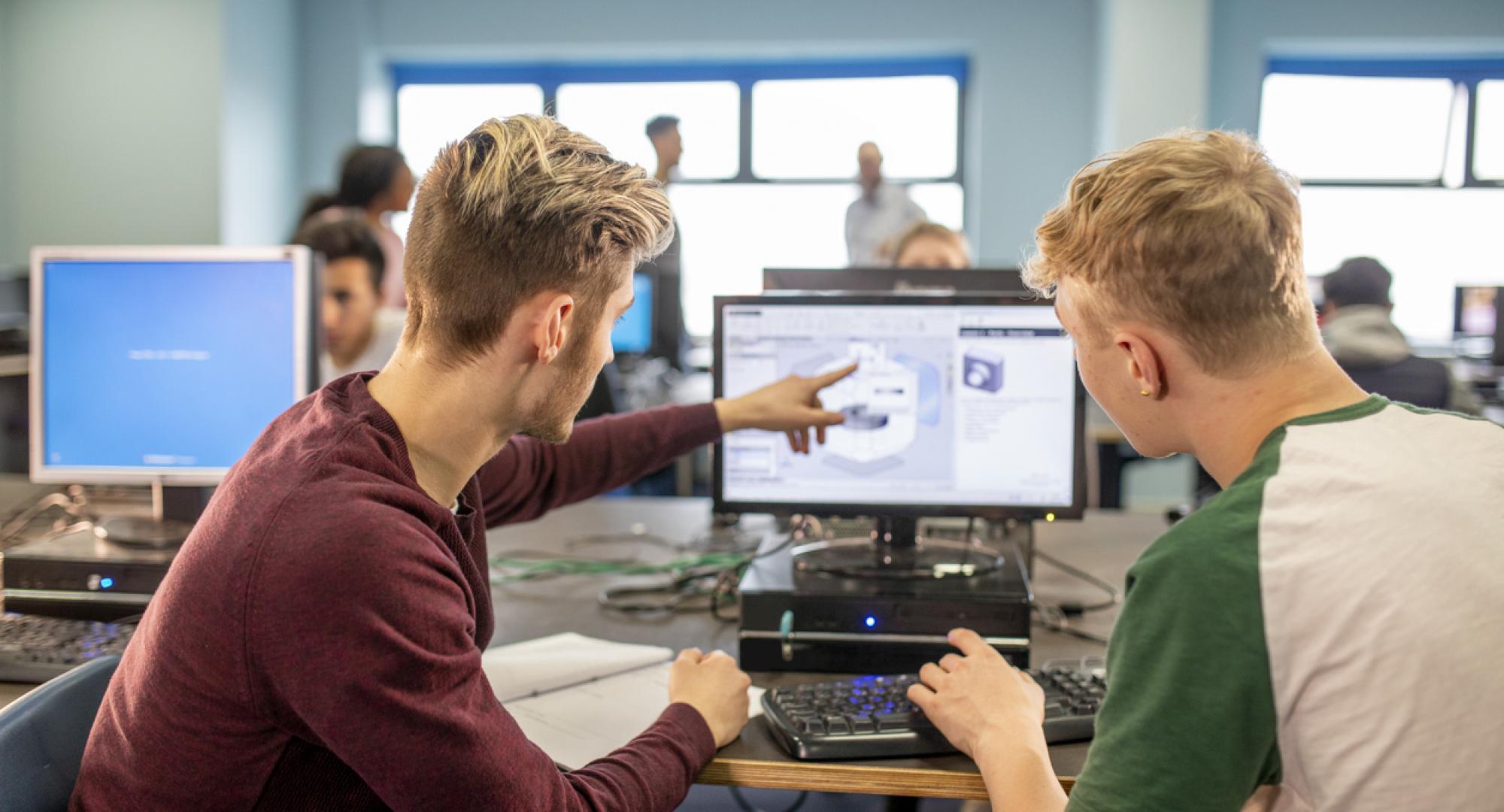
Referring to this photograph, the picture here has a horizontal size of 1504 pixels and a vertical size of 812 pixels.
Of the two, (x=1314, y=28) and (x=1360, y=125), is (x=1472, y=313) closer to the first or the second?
(x=1360, y=125)

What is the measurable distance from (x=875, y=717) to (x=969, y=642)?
160 mm

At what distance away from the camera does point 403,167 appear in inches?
139

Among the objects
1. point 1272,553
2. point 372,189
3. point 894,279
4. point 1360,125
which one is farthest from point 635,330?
point 1272,553

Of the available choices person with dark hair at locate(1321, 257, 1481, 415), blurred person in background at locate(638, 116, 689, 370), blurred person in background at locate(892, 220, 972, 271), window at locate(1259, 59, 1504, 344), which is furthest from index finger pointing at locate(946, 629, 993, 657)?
window at locate(1259, 59, 1504, 344)

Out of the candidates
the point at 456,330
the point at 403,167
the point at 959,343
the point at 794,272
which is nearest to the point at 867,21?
the point at 403,167

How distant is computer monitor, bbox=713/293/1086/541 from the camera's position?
1525 millimetres

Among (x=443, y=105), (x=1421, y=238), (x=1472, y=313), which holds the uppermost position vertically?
(x=443, y=105)

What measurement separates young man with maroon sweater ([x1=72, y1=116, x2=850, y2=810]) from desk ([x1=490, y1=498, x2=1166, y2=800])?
70mm

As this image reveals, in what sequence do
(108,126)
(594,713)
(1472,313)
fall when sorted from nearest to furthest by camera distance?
(594,713) < (108,126) < (1472,313)

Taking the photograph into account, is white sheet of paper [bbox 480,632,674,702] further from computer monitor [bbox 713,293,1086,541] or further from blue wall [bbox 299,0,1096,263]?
blue wall [bbox 299,0,1096,263]

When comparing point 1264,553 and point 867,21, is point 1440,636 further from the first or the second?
point 867,21

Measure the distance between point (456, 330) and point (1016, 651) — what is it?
0.74m

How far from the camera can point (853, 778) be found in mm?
1100

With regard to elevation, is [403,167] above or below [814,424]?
above
